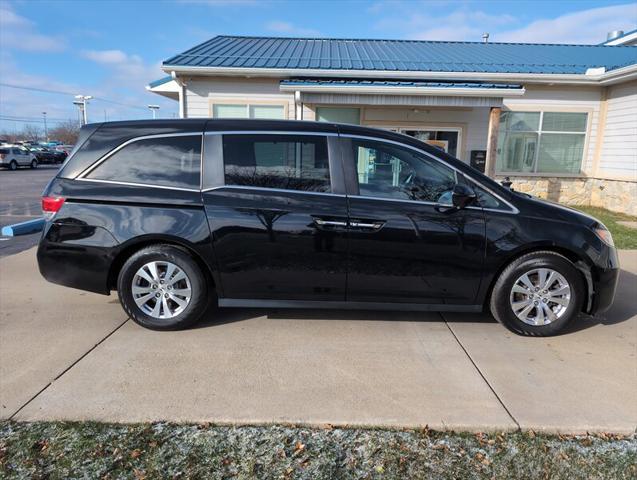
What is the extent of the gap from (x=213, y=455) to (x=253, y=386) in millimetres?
719

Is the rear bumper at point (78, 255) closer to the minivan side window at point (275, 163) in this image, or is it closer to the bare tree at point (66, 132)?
the minivan side window at point (275, 163)

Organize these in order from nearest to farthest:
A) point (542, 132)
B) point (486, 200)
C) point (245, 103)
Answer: point (486, 200) < point (245, 103) < point (542, 132)

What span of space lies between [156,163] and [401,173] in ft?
7.10

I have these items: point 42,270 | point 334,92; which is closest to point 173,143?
point 42,270

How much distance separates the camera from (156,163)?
4.00 meters

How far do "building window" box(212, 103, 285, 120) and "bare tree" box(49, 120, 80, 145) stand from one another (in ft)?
284

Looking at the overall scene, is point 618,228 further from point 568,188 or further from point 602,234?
point 602,234

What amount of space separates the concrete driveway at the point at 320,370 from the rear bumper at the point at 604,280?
328 mm

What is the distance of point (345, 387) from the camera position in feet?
10.4

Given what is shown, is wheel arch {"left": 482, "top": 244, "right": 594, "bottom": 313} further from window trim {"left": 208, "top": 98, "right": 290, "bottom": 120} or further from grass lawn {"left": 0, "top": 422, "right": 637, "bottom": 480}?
window trim {"left": 208, "top": 98, "right": 290, "bottom": 120}

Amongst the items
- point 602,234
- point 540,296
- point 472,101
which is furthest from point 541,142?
point 540,296

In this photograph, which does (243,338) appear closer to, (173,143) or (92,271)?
(92,271)

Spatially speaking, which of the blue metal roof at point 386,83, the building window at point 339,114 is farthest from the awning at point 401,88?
the building window at point 339,114

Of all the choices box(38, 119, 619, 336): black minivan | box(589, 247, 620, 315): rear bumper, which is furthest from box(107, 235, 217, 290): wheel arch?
box(589, 247, 620, 315): rear bumper
